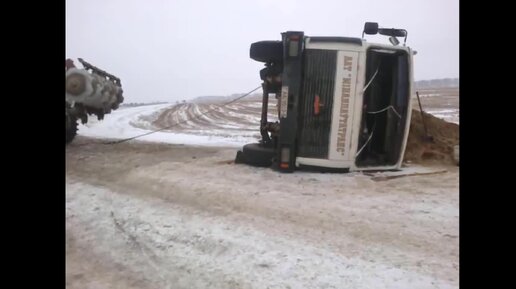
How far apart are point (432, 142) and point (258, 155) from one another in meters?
3.53

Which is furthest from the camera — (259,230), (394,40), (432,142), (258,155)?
(432,142)

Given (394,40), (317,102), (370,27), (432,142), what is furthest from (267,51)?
(432,142)

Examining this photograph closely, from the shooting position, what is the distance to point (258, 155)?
635 cm

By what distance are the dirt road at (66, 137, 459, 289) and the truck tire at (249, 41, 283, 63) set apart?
1.88m

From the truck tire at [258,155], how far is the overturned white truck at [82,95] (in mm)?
4408

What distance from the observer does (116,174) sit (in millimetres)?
5770

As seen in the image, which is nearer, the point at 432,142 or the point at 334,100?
the point at 334,100

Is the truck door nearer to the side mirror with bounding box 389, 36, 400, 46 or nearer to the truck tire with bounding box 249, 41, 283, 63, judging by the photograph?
the truck tire with bounding box 249, 41, 283, 63

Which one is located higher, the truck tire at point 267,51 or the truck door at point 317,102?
the truck tire at point 267,51

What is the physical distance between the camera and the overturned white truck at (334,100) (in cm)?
568

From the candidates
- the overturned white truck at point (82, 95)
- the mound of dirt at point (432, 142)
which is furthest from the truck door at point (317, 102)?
the overturned white truck at point (82, 95)

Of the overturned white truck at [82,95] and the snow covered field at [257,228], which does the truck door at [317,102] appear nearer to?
the snow covered field at [257,228]

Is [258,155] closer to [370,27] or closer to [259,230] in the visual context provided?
[370,27]
